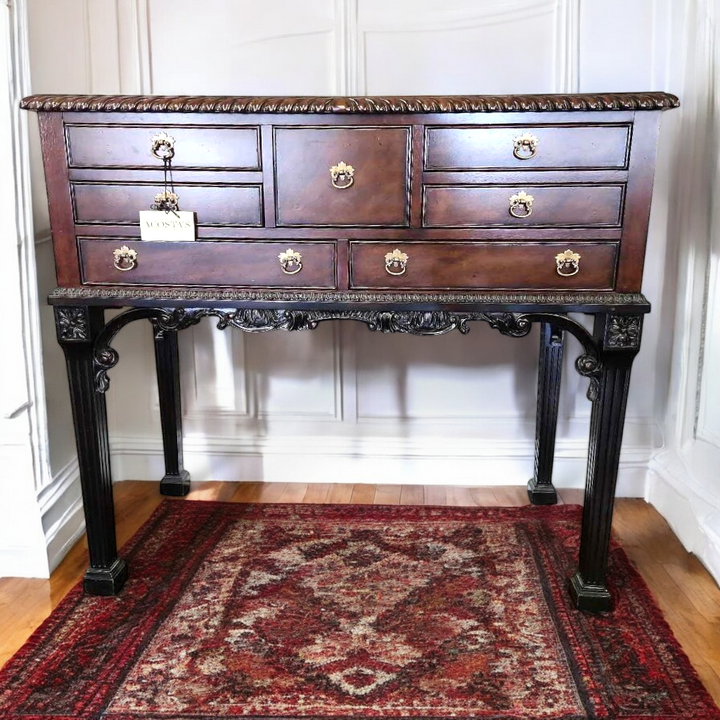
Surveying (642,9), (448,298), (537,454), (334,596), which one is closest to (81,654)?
(334,596)

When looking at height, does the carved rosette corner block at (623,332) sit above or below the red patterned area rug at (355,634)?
above

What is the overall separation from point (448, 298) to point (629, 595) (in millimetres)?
903

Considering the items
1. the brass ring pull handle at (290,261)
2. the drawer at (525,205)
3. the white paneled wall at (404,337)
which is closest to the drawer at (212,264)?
the brass ring pull handle at (290,261)

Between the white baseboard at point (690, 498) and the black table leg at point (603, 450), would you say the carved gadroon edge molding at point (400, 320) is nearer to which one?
the black table leg at point (603, 450)

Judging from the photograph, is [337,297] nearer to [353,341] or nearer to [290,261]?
[290,261]

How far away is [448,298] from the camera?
6.14 feet

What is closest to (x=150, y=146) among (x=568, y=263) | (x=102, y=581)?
(x=568, y=263)

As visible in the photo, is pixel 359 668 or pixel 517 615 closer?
pixel 359 668

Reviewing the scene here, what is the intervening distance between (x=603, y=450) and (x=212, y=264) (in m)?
1.00

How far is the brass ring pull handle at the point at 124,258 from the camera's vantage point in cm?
190

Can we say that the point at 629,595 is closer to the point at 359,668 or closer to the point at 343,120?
the point at 359,668

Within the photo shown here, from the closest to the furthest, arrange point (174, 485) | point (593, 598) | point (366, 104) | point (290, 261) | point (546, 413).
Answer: point (366, 104) → point (290, 261) → point (593, 598) → point (546, 413) → point (174, 485)

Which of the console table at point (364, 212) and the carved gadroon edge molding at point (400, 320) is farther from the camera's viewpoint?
the carved gadroon edge molding at point (400, 320)

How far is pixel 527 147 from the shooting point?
5.88ft
